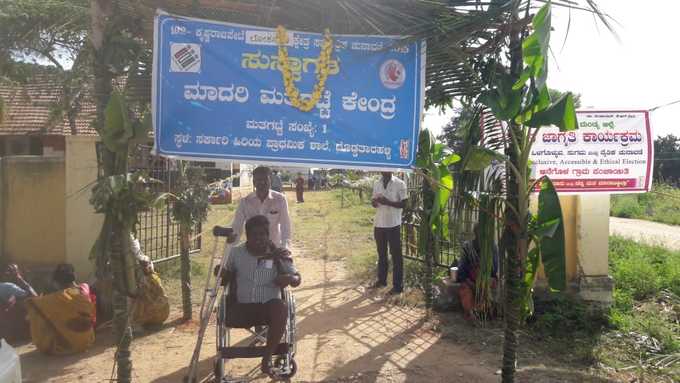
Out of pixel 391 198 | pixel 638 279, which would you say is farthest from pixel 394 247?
pixel 638 279

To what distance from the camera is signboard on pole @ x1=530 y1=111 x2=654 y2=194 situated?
5.82 m

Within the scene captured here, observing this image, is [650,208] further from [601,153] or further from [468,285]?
[468,285]

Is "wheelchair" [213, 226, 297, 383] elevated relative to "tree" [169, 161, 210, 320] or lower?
lower

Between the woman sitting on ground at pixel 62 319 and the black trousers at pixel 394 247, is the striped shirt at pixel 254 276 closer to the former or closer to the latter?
the woman sitting on ground at pixel 62 319

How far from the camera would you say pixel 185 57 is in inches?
138

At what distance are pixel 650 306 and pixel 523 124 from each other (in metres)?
4.63

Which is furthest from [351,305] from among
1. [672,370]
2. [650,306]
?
[650,306]

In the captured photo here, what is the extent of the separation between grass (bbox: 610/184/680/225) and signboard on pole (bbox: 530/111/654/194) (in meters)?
13.7

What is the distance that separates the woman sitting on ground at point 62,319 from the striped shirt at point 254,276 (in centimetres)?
173

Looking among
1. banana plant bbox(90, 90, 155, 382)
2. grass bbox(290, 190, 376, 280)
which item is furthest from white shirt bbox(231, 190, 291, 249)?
grass bbox(290, 190, 376, 280)

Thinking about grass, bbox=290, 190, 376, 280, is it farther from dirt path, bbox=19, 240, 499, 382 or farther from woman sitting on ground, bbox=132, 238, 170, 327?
woman sitting on ground, bbox=132, 238, 170, 327

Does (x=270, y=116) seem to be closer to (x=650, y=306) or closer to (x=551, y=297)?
(x=551, y=297)

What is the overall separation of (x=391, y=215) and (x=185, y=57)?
12.7 ft

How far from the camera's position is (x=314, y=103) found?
3643 mm
